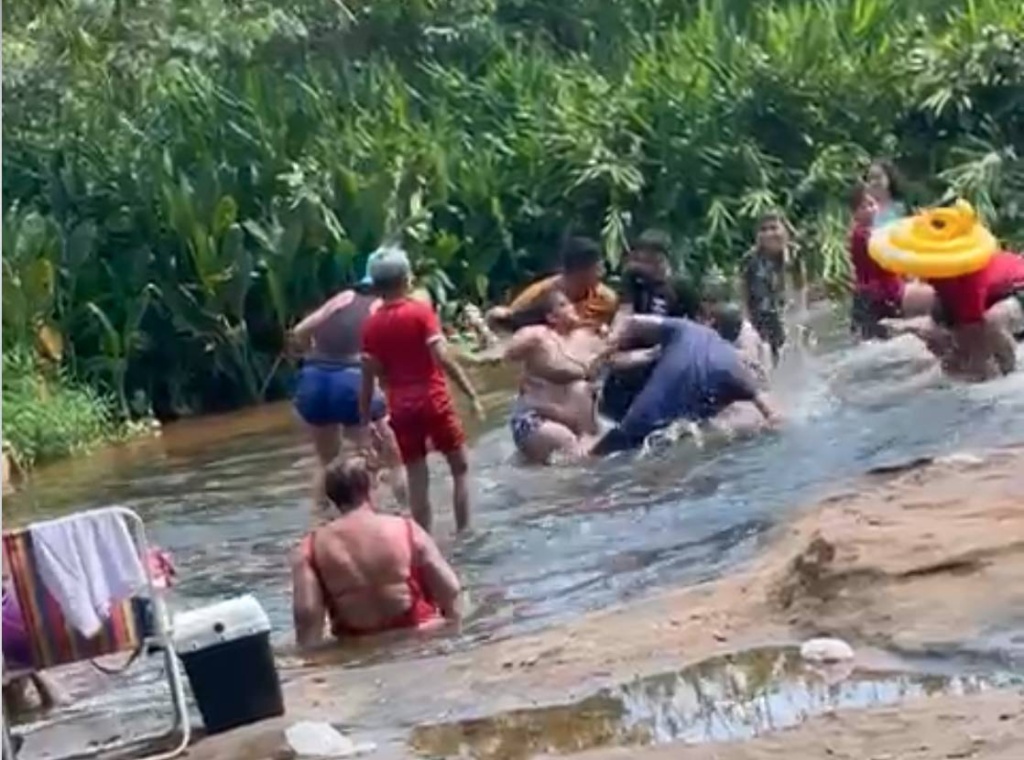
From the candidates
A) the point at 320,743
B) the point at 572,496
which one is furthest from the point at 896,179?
the point at 320,743

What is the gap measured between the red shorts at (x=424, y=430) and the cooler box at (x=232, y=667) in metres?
3.58

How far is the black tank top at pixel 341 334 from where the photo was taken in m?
12.8

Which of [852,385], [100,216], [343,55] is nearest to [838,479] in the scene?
[852,385]

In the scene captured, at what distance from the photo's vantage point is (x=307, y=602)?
9.59m

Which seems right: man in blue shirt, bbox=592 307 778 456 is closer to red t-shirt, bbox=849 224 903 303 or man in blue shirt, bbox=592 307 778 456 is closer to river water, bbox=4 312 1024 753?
river water, bbox=4 312 1024 753

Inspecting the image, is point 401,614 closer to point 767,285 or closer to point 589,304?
point 589,304

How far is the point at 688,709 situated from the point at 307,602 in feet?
7.63

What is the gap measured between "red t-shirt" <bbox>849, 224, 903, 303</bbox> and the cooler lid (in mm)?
8659

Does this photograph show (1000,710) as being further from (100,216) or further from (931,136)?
(931,136)

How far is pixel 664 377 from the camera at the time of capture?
13.9 metres

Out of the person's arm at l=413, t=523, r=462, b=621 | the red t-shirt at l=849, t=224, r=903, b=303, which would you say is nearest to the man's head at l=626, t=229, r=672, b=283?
the red t-shirt at l=849, t=224, r=903, b=303

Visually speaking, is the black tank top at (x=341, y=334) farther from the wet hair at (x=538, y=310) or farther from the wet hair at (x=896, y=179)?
the wet hair at (x=896, y=179)

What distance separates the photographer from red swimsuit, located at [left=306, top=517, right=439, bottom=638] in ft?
31.4

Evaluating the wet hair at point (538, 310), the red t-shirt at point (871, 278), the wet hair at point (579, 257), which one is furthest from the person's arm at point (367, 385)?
the red t-shirt at point (871, 278)
